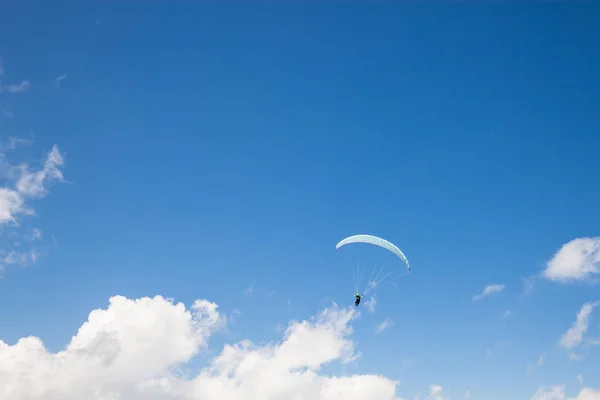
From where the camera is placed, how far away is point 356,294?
80.2 meters

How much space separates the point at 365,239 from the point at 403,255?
6452 mm

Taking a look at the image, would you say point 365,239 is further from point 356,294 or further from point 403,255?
point 356,294

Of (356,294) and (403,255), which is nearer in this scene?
(403,255)

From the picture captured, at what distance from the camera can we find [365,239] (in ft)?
245

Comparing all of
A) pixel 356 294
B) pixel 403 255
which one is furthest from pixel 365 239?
pixel 356 294

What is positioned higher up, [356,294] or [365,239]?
[365,239]

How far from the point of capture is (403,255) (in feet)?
239

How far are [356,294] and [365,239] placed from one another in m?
11.5

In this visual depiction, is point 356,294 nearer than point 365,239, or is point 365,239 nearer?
point 365,239
